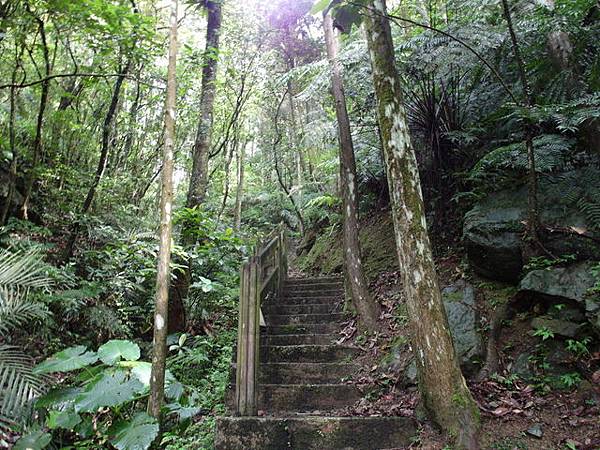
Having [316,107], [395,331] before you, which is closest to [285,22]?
[316,107]

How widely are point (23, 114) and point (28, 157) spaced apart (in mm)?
1341

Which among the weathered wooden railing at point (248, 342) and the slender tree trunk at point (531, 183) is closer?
the weathered wooden railing at point (248, 342)

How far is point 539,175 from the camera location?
4.95 meters

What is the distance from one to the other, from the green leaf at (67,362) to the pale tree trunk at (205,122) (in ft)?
12.6

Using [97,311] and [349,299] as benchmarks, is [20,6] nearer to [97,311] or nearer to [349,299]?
[97,311]

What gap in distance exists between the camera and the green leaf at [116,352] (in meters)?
3.92

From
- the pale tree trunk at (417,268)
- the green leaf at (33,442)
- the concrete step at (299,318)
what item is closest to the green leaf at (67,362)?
the green leaf at (33,442)

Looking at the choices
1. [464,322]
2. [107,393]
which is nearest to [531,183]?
[464,322]

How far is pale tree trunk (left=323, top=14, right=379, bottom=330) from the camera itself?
5.83 m

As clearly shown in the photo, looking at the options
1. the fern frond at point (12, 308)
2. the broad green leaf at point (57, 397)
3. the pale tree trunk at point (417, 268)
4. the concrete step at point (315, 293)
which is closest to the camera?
the pale tree trunk at point (417, 268)

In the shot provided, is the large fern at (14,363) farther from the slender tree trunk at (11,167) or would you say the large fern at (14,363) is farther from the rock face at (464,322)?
the rock face at (464,322)

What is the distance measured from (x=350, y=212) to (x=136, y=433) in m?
4.29

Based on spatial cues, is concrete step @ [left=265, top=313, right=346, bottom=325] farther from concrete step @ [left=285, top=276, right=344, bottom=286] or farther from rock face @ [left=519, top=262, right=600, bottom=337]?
rock face @ [left=519, top=262, right=600, bottom=337]

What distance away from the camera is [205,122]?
787 centimetres
